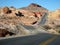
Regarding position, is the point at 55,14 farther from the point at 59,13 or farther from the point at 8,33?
the point at 8,33

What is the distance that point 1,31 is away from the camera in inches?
1264

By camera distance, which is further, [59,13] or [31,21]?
[59,13]

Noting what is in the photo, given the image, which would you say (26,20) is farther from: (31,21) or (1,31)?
(1,31)

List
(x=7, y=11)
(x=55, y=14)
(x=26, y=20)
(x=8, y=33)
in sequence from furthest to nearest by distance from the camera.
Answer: (x=55, y=14), (x=7, y=11), (x=26, y=20), (x=8, y=33)

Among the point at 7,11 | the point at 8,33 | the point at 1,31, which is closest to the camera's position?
the point at 1,31

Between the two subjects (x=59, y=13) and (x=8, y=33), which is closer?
(x=8, y=33)

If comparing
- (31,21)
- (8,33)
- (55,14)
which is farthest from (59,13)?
(8,33)

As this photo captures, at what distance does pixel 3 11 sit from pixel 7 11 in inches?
112

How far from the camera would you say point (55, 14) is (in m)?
112

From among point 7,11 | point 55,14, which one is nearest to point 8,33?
point 7,11

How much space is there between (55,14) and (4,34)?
81065mm

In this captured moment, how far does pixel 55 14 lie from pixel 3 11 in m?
30.5

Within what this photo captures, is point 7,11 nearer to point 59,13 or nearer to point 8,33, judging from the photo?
point 59,13

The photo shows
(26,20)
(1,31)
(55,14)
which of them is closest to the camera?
(1,31)
